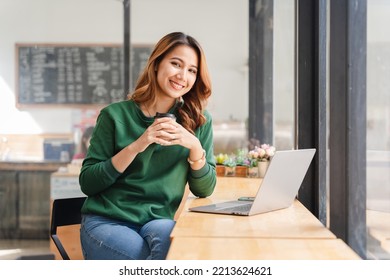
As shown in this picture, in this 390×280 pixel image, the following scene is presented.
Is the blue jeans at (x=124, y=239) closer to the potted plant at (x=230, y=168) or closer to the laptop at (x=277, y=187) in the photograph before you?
the laptop at (x=277, y=187)

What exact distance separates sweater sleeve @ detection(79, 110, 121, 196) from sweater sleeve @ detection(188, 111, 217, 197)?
22 centimetres

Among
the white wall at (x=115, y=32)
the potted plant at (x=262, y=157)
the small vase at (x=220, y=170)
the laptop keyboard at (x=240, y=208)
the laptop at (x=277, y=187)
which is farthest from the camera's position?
the white wall at (x=115, y=32)

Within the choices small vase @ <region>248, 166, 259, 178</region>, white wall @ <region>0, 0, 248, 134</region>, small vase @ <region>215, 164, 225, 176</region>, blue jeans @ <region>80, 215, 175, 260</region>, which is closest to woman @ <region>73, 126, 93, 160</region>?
white wall @ <region>0, 0, 248, 134</region>

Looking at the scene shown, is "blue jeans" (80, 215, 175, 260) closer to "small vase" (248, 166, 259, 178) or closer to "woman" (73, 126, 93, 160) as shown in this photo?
"small vase" (248, 166, 259, 178)

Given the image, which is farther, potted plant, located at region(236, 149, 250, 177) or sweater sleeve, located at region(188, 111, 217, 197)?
potted plant, located at region(236, 149, 250, 177)

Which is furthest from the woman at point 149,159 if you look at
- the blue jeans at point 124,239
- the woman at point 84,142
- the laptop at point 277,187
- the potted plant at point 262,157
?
the woman at point 84,142

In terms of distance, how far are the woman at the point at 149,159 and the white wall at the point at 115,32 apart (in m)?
1.28

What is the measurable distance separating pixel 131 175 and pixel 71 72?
4.70 feet

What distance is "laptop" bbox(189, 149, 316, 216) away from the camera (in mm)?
1280

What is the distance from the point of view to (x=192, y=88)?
5.27 feet

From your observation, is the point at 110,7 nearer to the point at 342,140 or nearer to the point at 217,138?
the point at 217,138

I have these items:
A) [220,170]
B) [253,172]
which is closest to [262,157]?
[253,172]

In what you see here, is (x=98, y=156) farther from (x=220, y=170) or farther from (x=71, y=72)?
(x=71, y=72)

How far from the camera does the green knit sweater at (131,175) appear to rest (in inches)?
56.9
